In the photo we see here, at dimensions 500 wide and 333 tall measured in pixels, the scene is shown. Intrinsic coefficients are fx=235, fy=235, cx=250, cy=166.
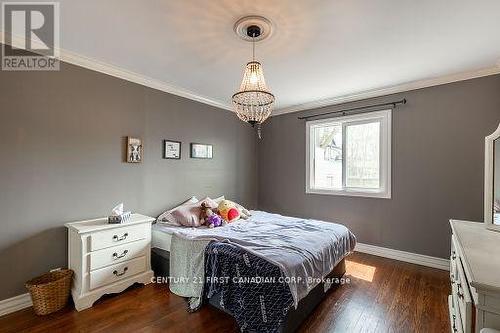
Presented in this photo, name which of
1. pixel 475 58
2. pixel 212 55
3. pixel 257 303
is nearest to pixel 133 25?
pixel 212 55

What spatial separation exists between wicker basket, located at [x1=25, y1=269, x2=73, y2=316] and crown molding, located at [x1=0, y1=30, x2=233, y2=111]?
7.08ft

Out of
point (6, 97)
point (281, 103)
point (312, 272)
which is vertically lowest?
point (312, 272)

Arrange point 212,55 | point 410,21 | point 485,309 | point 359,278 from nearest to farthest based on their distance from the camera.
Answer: point 485,309, point 410,21, point 212,55, point 359,278

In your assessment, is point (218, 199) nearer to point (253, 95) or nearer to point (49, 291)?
point (253, 95)

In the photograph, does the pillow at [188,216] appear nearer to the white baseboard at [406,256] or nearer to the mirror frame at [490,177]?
the white baseboard at [406,256]

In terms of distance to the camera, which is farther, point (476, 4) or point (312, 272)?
point (312, 272)

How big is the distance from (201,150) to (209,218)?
1275 mm

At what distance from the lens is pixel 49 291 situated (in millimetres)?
2061

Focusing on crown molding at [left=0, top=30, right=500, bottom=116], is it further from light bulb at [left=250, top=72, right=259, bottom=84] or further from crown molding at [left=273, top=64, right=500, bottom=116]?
light bulb at [left=250, top=72, right=259, bottom=84]

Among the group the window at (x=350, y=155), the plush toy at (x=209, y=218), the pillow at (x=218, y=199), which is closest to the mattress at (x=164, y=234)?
the plush toy at (x=209, y=218)

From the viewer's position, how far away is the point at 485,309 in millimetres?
1036

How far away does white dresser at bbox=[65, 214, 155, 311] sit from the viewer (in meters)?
2.19

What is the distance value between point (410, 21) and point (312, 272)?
7.16 ft

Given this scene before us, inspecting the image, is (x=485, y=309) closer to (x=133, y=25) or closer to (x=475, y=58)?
(x=475, y=58)
